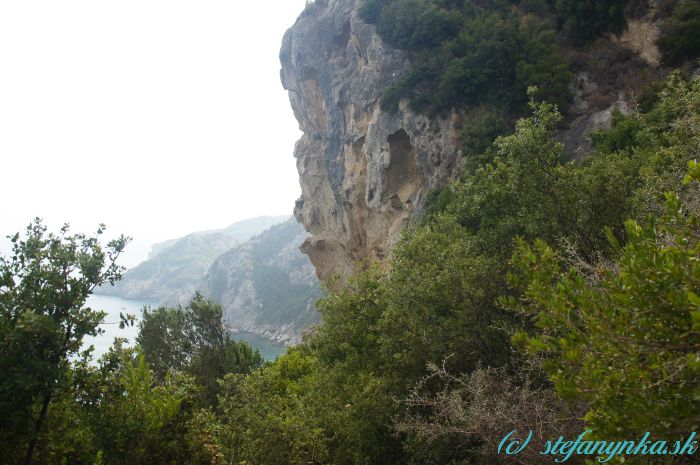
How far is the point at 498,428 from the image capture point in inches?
278

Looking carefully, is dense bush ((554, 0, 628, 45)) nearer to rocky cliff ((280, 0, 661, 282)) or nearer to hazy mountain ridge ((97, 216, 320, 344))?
rocky cliff ((280, 0, 661, 282))

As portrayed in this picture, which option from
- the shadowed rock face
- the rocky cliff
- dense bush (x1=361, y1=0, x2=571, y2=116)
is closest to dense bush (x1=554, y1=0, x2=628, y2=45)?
the rocky cliff

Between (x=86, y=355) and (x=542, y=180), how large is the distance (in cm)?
1197

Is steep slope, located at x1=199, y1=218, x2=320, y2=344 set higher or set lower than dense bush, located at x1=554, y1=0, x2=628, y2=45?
lower

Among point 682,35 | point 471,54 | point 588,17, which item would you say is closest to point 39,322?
point 682,35

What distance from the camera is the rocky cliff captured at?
2653 cm

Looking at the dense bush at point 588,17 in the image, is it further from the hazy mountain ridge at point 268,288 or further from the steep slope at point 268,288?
the hazy mountain ridge at point 268,288

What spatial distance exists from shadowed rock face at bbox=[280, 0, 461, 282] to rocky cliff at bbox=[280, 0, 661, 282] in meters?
0.10

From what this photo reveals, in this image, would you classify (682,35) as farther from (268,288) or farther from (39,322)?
(268,288)

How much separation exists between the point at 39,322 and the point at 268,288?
16503 cm

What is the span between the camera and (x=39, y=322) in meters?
7.35

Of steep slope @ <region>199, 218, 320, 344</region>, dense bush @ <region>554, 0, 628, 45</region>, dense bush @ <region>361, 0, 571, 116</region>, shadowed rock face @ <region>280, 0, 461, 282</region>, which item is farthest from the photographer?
steep slope @ <region>199, 218, 320, 344</region>

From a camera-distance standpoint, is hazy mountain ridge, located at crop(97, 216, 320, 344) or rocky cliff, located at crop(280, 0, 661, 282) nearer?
rocky cliff, located at crop(280, 0, 661, 282)

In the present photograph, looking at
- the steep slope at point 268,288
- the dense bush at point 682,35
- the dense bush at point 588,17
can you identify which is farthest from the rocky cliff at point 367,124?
the steep slope at point 268,288
